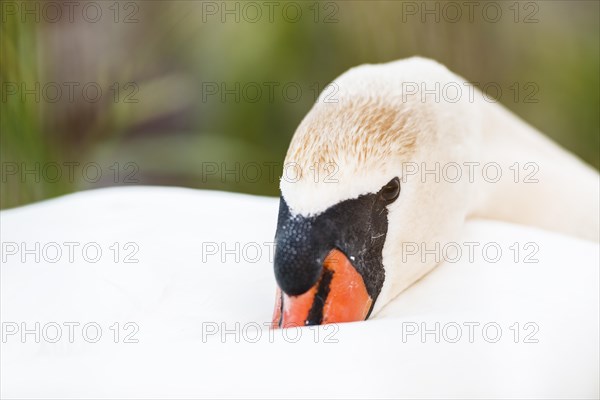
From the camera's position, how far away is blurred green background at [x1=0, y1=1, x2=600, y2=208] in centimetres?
277

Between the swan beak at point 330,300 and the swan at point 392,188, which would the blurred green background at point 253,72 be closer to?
the swan at point 392,188

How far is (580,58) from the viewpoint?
9.37 feet

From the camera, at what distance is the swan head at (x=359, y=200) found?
1.31 m

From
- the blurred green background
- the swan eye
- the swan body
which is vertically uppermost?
the swan eye

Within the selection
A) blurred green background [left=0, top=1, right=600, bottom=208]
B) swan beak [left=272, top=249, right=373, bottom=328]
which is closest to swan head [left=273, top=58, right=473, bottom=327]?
swan beak [left=272, top=249, right=373, bottom=328]

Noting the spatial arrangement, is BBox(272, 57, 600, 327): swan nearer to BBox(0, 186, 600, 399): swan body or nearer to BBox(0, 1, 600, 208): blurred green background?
BBox(0, 186, 600, 399): swan body

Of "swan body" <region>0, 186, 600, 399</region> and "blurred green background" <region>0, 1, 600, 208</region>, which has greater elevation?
"swan body" <region>0, 186, 600, 399</region>

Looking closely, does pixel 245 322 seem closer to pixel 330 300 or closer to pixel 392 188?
pixel 330 300

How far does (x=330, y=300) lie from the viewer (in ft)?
4.38

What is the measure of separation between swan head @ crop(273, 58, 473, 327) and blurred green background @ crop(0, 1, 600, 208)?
1.13m

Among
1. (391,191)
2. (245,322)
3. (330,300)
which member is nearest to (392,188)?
(391,191)

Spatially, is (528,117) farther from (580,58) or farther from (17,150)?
(17,150)

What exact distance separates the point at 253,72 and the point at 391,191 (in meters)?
1.38

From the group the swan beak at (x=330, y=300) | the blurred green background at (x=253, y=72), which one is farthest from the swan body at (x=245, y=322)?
the blurred green background at (x=253, y=72)
